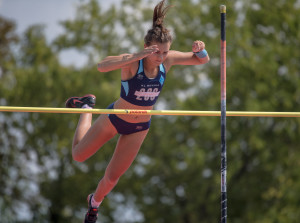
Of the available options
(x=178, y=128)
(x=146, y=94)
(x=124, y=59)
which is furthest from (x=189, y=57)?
(x=178, y=128)

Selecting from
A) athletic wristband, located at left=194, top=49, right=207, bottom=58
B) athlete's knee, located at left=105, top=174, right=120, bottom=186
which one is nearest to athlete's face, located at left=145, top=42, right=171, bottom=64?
athletic wristband, located at left=194, top=49, right=207, bottom=58

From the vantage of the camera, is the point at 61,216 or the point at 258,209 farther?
the point at 61,216

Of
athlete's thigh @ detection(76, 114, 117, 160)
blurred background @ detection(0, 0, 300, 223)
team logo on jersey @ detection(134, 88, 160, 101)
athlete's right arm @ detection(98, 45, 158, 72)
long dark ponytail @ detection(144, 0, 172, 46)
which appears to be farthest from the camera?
blurred background @ detection(0, 0, 300, 223)

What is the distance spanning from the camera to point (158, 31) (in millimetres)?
5645

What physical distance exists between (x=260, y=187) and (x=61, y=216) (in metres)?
7.90

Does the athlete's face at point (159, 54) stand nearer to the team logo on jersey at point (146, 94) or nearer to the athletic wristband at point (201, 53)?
the team logo on jersey at point (146, 94)

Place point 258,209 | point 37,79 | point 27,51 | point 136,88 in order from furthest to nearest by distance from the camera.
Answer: point 27,51 < point 37,79 < point 258,209 < point 136,88

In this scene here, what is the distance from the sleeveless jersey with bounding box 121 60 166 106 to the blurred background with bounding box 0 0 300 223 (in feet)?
40.4

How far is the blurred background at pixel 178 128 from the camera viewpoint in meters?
18.8

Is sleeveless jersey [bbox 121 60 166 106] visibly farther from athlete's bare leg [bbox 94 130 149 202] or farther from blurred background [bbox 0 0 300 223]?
blurred background [bbox 0 0 300 223]

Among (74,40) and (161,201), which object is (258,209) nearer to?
(161,201)

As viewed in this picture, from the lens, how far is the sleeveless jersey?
5.68m

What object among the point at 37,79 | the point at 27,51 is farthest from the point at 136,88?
the point at 27,51

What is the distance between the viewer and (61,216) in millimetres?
21281
